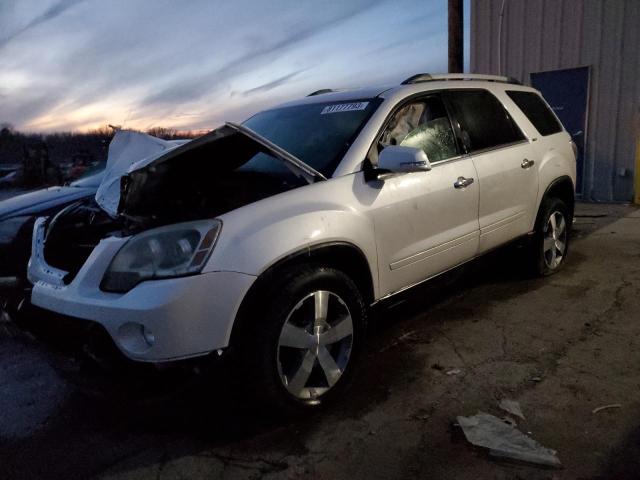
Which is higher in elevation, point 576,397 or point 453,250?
point 453,250

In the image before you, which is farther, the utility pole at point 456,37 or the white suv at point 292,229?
the utility pole at point 456,37

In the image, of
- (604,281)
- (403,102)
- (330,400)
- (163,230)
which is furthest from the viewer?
(604,281)

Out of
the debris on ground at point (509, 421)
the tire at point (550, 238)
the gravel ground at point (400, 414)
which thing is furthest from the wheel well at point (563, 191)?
the debris on ground at point (509, 421)

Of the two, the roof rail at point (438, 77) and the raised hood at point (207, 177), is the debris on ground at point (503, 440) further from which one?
the roof rail at point (438, 77)

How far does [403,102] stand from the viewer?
3.45m

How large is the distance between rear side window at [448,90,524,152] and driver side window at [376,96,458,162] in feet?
0.63

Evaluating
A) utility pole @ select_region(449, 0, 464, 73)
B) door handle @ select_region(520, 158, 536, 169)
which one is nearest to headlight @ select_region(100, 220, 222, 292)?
door handle @ select_region(520, 158, 536, 169)

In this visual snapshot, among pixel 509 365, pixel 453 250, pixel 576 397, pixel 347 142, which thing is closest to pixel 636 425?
pixel 576 397

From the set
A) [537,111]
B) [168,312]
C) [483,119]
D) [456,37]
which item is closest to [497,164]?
[483,119]

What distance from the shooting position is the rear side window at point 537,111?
456 cm

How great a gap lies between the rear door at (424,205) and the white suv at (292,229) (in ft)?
0.04

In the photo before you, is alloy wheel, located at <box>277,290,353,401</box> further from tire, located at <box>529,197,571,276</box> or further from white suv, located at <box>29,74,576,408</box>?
tire, located at <box>529,197,571,276</box>

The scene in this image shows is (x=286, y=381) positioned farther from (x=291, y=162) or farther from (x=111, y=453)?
(x=291, y=162)

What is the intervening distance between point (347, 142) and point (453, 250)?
42.9 inches
